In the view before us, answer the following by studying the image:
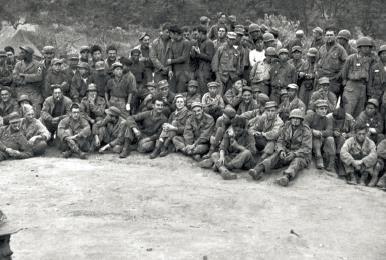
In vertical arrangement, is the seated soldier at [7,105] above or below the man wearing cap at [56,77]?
below

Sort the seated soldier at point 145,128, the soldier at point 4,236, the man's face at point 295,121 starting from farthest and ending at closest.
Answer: the seated soldier at point 145,128 < the man's face at point 295,121 < the soldier at point 4,236

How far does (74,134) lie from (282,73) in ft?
14.9

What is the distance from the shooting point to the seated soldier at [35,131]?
12469 millimetres

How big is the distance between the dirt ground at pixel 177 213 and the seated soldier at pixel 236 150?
0.26 m

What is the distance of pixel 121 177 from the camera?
10922 millimetres

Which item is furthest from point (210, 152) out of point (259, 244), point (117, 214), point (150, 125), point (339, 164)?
point (259, 244)

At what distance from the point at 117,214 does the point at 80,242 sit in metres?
1.28

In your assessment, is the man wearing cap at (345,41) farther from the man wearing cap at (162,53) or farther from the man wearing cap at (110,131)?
the man wearing cap at (110,131)

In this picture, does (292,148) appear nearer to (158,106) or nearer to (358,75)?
(358,75)

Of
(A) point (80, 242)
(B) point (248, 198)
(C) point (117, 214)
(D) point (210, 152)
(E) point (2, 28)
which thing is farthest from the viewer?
(E) point (2, 28)

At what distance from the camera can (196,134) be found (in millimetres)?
12312

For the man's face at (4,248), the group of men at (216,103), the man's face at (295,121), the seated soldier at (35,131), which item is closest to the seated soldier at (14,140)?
the group of men at (216,103)

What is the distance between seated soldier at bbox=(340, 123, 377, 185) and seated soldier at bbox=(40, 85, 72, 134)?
5941 mm

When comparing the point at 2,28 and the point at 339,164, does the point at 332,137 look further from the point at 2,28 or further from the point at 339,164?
the point at 2,28
